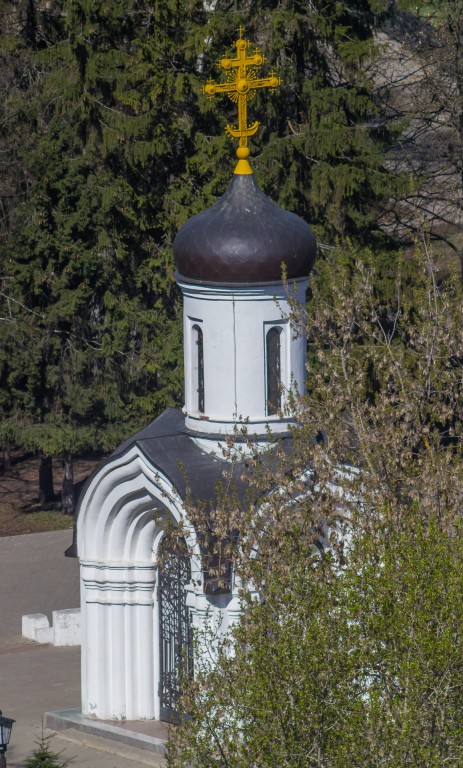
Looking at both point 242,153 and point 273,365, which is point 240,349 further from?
point 242,153

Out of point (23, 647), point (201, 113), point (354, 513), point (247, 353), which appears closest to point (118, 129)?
point (201, 113)

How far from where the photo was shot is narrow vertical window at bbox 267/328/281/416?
12.7 metres

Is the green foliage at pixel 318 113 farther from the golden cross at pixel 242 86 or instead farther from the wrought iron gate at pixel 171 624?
the wrought iron gate at pixel 171 624

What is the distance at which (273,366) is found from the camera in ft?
42.0

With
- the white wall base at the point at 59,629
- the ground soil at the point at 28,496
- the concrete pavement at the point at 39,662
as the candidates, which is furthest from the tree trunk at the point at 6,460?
the white wall base at the point at 59,629

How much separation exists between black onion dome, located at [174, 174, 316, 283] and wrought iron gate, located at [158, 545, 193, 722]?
2329 mm

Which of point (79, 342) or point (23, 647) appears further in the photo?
point (79, 342)

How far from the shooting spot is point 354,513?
350 inches

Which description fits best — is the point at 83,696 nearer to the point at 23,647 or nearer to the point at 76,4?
the point at 23,647

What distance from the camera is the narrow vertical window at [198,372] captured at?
12945mm

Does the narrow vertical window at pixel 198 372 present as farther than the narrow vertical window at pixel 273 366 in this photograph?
Yes

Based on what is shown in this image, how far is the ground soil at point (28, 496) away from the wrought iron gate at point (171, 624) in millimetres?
9732

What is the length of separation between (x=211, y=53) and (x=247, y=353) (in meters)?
9.11

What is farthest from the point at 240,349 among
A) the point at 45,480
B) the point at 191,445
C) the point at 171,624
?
the point at 45,480
